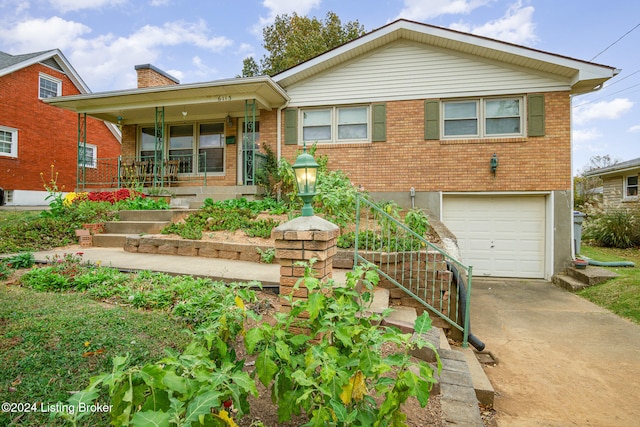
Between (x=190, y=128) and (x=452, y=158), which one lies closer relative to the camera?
(x=452, y=158)

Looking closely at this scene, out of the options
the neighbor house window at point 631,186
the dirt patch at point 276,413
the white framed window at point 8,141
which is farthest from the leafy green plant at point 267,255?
the neighbor house window at point 631,186

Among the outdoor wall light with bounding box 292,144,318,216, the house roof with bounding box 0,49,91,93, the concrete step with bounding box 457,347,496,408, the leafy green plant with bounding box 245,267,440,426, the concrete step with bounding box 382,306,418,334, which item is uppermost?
the house roof with bounding box 0,49,91,93

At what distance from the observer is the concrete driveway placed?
263 cm

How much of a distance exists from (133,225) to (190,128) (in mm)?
4817

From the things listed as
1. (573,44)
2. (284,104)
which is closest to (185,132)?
(284,104)

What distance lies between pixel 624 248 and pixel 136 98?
1523 centimetres

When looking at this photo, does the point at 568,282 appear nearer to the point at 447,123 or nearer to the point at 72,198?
the point at 447,123

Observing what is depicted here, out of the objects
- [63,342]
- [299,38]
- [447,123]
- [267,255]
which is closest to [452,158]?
[447,123]

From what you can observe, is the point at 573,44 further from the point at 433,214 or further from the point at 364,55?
the point at 433,214

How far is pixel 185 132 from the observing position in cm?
1006

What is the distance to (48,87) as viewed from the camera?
Answer: 14.2 meters

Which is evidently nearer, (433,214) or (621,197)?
(433,214)

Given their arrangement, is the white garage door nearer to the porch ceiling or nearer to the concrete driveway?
the concrete driveway

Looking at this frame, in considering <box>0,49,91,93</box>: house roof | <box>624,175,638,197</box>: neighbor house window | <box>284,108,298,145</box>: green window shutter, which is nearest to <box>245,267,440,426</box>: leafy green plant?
<box>284,108,298,145</box>: green window shutter
